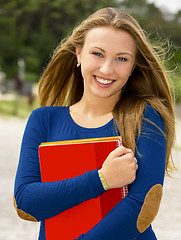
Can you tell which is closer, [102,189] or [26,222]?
[102,189]

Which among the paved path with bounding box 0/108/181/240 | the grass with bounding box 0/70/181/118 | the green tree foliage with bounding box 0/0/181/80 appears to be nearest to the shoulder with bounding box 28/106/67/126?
the paved path with bounding box 0/108/181/240

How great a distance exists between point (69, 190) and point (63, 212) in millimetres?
120

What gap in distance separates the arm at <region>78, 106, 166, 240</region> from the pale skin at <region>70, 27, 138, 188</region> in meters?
0.04

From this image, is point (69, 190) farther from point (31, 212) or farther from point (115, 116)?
point (115, 116)

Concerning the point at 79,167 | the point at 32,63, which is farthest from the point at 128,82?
the point at 32,63

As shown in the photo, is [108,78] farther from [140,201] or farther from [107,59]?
[140,201]

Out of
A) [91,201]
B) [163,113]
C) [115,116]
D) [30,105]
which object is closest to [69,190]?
[91,201]

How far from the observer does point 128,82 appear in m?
1.89

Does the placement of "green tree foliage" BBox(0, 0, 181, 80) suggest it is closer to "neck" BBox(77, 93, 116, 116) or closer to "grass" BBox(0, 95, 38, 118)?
"grass" BBox(0, 95, 38, 118)

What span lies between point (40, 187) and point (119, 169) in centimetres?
31

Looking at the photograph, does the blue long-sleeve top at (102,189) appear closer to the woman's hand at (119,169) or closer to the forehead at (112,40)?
the woman's hand at (119,169)

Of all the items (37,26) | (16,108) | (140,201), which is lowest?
(140,201)

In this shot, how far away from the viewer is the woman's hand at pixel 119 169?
1488 mm

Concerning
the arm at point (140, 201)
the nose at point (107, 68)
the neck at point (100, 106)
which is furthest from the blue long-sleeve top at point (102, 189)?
the nose at point (107, 68)
